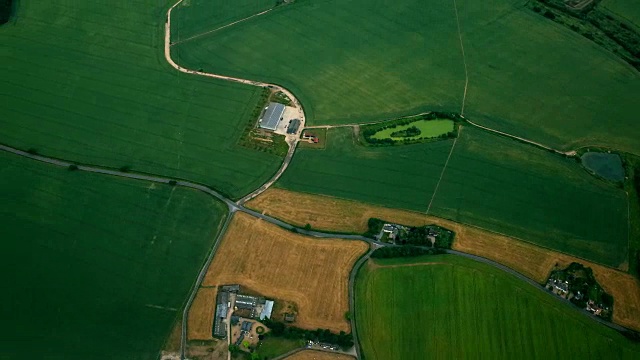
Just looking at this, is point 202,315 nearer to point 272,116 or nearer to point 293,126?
point 293,126

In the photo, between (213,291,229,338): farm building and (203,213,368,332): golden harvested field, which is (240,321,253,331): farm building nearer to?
(213,291,229,338): farm building

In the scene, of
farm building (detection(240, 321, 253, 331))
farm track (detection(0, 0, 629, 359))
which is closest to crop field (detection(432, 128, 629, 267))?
farm track (detection(0, 0, 629, 359))

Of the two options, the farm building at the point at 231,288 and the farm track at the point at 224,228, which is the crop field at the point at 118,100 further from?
the farm building at the point at 231,288

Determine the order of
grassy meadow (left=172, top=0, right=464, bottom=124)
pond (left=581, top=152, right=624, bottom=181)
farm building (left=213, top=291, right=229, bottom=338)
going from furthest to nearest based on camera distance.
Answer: grassy meadow (left=172, top=0, right=464, bottom=124)
pond (left=581, top=152, right=624, bottom=181)
farm building (left=213, top=291, right=229, bottom=338)

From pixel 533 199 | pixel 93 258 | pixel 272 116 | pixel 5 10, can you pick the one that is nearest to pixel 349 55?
pixel 272 116

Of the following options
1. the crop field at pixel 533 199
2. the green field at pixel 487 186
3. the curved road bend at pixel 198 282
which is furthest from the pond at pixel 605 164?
the curved road bend at pixel 198 282

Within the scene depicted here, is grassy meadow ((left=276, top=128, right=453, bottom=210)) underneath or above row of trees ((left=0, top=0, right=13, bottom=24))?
above

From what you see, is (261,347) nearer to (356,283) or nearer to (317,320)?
(317,320)
